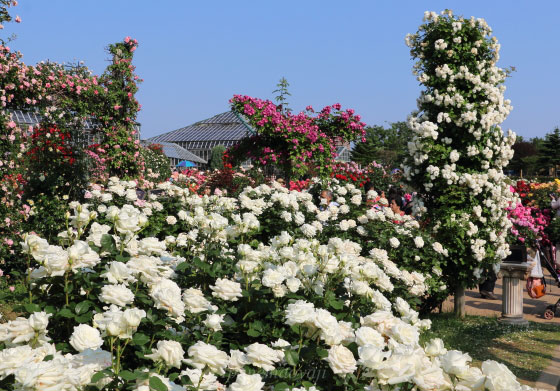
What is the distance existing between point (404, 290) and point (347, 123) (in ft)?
30.1

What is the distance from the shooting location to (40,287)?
2422 mm

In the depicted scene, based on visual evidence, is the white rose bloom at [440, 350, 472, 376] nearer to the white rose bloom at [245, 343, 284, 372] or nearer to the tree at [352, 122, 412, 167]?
the white rose bloom at [245, 343, 284, 372]

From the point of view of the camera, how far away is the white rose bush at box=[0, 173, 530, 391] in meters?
1.68

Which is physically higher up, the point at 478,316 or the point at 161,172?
the point at 161,172

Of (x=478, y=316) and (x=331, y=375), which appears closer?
(x=331, y=375)

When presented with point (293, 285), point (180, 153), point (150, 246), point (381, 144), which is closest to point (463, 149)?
point (293, 285)

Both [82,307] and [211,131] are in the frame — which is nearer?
[82,307]

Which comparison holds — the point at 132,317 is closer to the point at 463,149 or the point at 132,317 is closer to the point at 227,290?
the point at 227,290

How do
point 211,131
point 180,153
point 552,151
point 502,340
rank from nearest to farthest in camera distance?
point 502,340 < point 180,153 < point 211,131 < point 552,151

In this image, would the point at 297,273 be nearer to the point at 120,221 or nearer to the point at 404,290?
the point at 120,221

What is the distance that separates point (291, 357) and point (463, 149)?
6.13 m

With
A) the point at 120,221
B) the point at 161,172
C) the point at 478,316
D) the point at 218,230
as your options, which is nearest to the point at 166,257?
the point at 218,230

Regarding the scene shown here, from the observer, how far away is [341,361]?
1938 mm

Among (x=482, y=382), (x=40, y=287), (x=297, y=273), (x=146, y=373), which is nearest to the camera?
(x=482, y=382)
